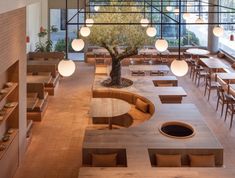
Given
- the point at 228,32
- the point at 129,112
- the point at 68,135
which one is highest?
the point at 228,32

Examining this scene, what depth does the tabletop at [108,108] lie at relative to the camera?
9.49 m

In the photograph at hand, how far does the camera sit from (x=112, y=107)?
9.98m

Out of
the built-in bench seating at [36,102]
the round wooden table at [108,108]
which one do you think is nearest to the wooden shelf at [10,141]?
the round wooden table at [108,108]

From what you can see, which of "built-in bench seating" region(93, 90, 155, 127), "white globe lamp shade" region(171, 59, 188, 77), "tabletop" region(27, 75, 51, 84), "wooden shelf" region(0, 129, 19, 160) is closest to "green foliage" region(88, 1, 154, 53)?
"built-in bench seating" region(93, 90, 155, 127)

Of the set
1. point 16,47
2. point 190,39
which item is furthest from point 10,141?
point 190,39

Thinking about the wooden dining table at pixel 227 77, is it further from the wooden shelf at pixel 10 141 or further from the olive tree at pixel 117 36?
the wooden shelf at pixel 10 141

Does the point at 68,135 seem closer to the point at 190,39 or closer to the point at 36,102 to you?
Answer: the point at 36,102

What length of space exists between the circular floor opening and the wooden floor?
103 centimetres

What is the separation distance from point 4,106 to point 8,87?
36cm

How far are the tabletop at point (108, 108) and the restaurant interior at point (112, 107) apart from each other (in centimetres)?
2

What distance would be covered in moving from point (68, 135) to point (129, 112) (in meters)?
1.61

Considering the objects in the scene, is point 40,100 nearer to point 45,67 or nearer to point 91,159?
point 45,67

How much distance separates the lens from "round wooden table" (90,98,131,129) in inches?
373

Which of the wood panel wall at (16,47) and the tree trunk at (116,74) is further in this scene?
the tree trunk at (116,74)
